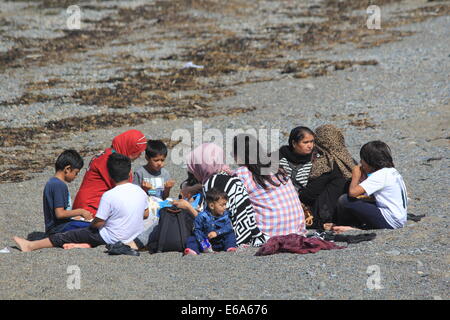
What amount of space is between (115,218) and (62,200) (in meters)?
0.55

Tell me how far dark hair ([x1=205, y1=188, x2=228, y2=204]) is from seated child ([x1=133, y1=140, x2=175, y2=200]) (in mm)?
864

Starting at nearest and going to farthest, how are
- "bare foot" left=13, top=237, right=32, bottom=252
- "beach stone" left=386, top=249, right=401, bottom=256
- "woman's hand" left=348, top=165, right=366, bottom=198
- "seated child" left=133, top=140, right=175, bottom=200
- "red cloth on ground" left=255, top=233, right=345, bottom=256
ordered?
"beach stone" left=386, top=249, right=401, bottom=256
"red cloth on ground" left=255, top=233, right=345, bottom=256
"bare foot" left=13, top=237, right=32, bottom=252
"woman's hand" left=348, top=165, right=366, bottom=198
"seated child" left=133, top=140, right=175, bottom=200

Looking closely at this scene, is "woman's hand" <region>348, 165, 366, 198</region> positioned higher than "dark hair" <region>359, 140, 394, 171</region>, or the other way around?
"dark hair" <region>359, 140, 394, 171</region>

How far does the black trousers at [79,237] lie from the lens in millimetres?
6254

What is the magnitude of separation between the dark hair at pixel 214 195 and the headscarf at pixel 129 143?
3.65ft

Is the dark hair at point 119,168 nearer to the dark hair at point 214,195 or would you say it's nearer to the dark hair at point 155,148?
the dark hair at point 155,148

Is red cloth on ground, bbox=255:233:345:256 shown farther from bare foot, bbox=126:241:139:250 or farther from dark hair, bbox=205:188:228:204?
bare foot, bbox=126:241:139:250

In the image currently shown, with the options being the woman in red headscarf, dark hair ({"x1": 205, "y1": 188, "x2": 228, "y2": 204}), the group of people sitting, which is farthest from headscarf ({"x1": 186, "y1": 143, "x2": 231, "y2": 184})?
the woman in red headscarf

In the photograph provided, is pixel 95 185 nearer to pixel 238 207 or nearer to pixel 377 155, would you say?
pixel 238 207

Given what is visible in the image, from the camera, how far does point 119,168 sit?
20.0 ft

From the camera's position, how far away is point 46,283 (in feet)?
17.1

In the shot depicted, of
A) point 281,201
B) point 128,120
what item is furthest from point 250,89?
point 281,201

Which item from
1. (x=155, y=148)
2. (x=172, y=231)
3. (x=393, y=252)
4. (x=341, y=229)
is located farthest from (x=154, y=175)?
(x=393, y=252)

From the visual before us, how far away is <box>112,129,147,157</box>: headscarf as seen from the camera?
682 cm
